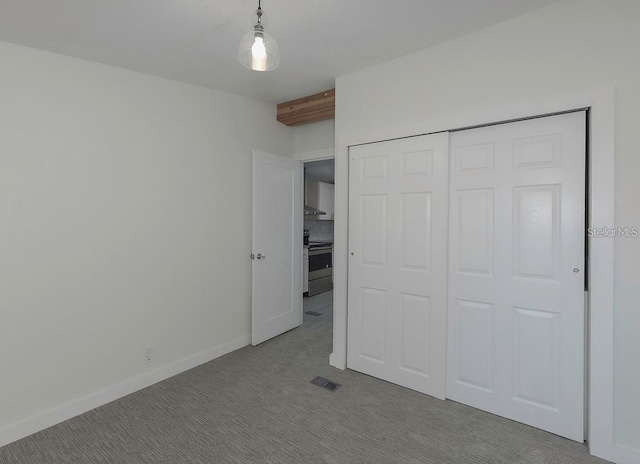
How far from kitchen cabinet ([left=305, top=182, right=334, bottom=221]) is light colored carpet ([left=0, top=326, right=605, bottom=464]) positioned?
404cm

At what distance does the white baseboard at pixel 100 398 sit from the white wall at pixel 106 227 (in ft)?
0.05

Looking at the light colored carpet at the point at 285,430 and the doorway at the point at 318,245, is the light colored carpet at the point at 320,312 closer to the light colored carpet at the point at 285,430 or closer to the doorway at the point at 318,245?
the doorway at the point at 318,245

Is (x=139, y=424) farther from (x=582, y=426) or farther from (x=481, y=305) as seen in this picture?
(x=582, y=426)

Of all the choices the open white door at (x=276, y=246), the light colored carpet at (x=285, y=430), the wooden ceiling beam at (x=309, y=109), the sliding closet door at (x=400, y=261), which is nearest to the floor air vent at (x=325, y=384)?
the light colored carpet at (x=285, y=430)

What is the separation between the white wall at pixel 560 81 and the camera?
5.79 ft

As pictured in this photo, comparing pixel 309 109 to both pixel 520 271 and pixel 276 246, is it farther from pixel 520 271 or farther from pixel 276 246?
pixel 520 271

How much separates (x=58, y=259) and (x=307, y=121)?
2.69m

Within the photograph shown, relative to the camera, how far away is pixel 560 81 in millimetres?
1955

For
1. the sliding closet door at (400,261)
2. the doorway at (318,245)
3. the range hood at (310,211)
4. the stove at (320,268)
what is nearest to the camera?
the sliding closet door at (400,261)

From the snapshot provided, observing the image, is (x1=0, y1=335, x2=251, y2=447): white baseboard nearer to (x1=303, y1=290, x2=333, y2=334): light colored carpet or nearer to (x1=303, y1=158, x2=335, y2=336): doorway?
(x1=303, y1=290, x2=333, y2=334): light colored carpet

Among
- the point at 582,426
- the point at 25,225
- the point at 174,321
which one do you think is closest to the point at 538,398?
the point at 582,426

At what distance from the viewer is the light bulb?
4.65ft

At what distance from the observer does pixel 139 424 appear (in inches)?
83.5

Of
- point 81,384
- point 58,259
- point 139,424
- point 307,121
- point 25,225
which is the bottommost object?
point 139,424
